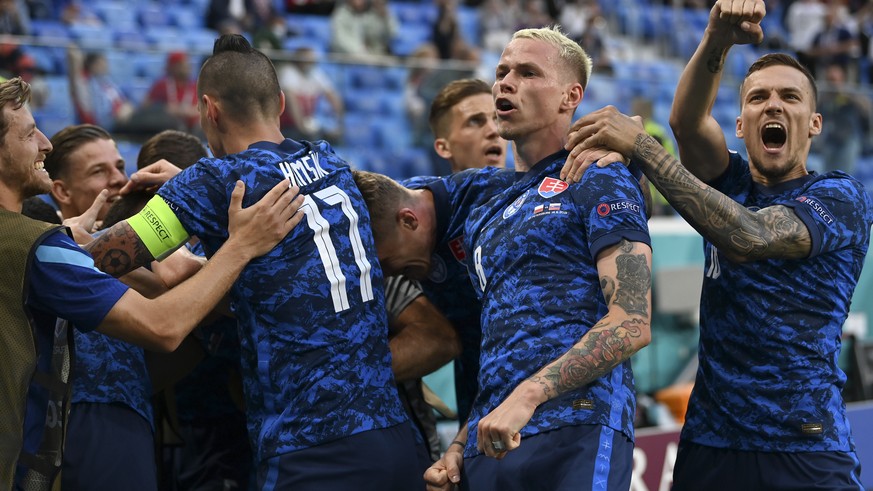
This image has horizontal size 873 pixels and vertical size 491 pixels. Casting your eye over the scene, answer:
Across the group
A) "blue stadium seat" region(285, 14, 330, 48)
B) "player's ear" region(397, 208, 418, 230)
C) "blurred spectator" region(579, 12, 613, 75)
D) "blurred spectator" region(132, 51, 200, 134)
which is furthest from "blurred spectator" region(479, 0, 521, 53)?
"player's ear" region(397, 208, 418, 230)

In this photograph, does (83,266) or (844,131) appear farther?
(844,131)

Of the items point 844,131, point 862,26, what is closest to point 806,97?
point 844,131

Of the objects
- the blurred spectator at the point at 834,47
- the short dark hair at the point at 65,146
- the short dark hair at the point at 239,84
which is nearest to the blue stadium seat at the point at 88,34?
the short dark hair at the point at 65,146

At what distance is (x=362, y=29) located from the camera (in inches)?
543

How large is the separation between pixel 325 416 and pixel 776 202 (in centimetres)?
200

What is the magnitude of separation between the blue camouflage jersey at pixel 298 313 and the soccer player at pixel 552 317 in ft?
1.39

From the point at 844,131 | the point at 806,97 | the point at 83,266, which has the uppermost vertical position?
the point at 806,97

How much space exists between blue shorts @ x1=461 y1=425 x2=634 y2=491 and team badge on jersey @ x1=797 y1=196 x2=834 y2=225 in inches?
49.1

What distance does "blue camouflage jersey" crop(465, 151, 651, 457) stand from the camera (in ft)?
12.3

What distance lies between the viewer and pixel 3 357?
3.61 metres

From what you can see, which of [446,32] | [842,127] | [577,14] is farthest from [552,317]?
[577,14]

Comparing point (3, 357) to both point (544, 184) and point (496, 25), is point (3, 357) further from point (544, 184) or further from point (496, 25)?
point (496, 25)

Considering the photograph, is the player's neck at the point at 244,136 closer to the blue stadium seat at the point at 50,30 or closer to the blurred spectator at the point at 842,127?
the blue stadium seat at the point at 50,30

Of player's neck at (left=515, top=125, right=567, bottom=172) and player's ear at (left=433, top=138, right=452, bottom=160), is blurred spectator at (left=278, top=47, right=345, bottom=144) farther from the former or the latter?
Result: player's neck at (left=515, top=125, right=567, bottom=172)
